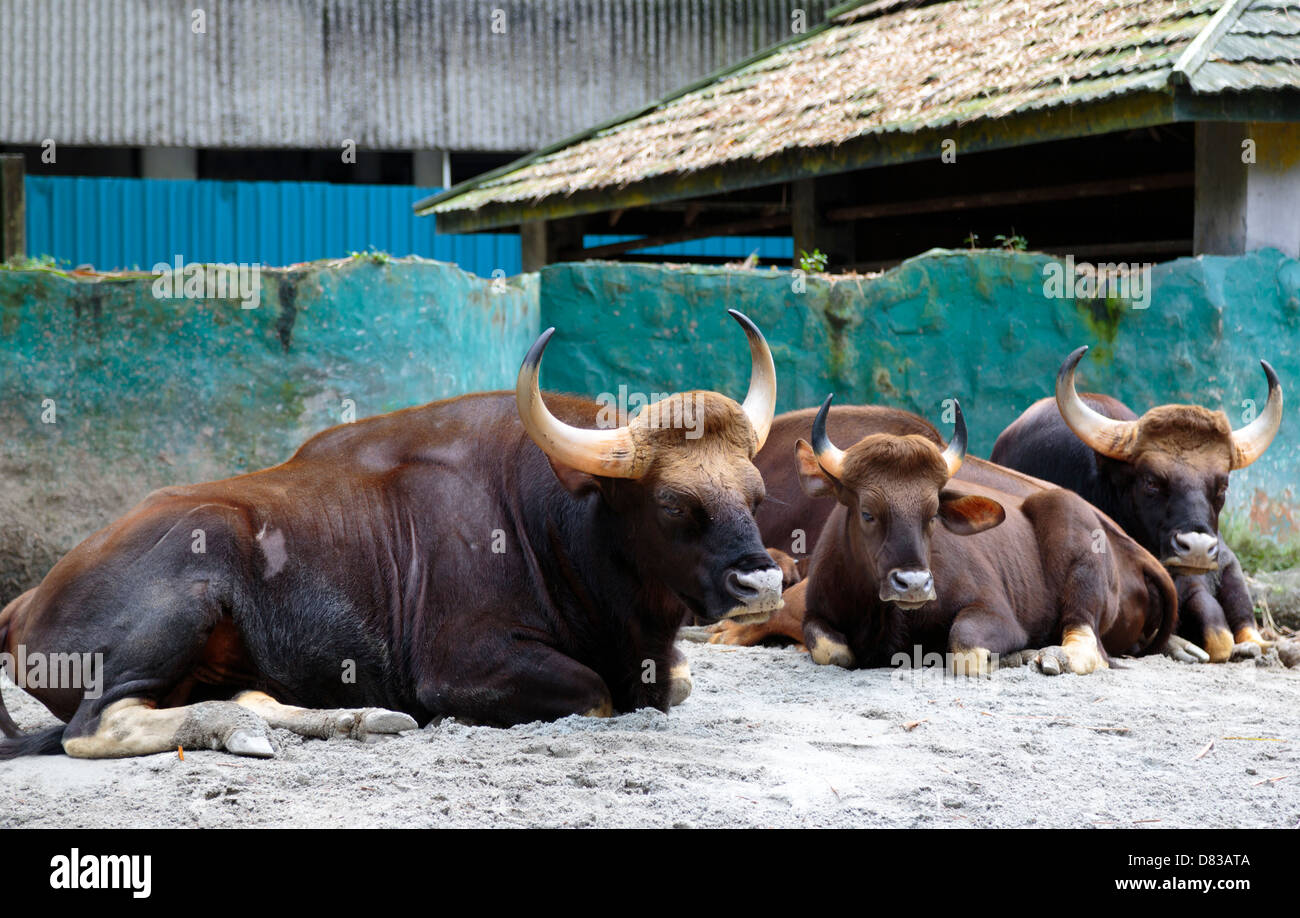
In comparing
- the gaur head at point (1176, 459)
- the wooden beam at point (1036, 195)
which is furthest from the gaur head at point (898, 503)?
the wooden beam at point (1036, 195)

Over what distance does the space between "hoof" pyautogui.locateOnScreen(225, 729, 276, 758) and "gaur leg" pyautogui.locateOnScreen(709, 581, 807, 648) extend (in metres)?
3.23

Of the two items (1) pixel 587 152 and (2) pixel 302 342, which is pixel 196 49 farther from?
(2) pixel 302 342

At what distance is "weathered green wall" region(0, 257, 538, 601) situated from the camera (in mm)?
7887

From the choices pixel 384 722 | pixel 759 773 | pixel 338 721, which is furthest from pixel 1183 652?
pixel 338 721

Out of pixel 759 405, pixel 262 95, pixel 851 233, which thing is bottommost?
pixel 759 405

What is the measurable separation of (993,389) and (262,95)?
1272 centimetres

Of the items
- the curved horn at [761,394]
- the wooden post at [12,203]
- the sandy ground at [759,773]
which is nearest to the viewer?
the sandy ground at [759,773]

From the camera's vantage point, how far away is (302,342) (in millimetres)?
8117

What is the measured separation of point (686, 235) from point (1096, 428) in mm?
6920

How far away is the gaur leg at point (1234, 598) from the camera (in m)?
7.75

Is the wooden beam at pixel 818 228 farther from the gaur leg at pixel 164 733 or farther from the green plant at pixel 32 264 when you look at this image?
the gaur leg at pixel 164 733

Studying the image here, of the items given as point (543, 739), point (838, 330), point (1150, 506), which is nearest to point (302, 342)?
point (838, 330)

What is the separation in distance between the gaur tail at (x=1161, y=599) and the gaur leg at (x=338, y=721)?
159 inches

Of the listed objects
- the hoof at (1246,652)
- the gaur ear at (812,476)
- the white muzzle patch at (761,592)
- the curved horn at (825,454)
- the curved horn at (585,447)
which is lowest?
the hoof at (1246,652)
